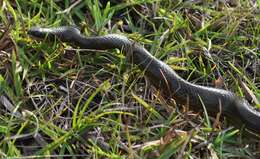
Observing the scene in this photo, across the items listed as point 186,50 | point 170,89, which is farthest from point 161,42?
point 170,89

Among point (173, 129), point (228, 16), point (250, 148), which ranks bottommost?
point (250, 148)

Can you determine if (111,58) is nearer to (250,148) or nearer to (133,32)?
(133,32)

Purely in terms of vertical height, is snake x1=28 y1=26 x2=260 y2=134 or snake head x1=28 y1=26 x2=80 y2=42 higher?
snake head x1=28 y1=26 x2=80 y2=42

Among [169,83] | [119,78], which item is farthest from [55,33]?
[169,83]

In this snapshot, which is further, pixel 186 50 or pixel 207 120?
pixel 186 50

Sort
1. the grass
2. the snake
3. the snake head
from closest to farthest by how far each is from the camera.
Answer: the grass → the snake → the snake head
